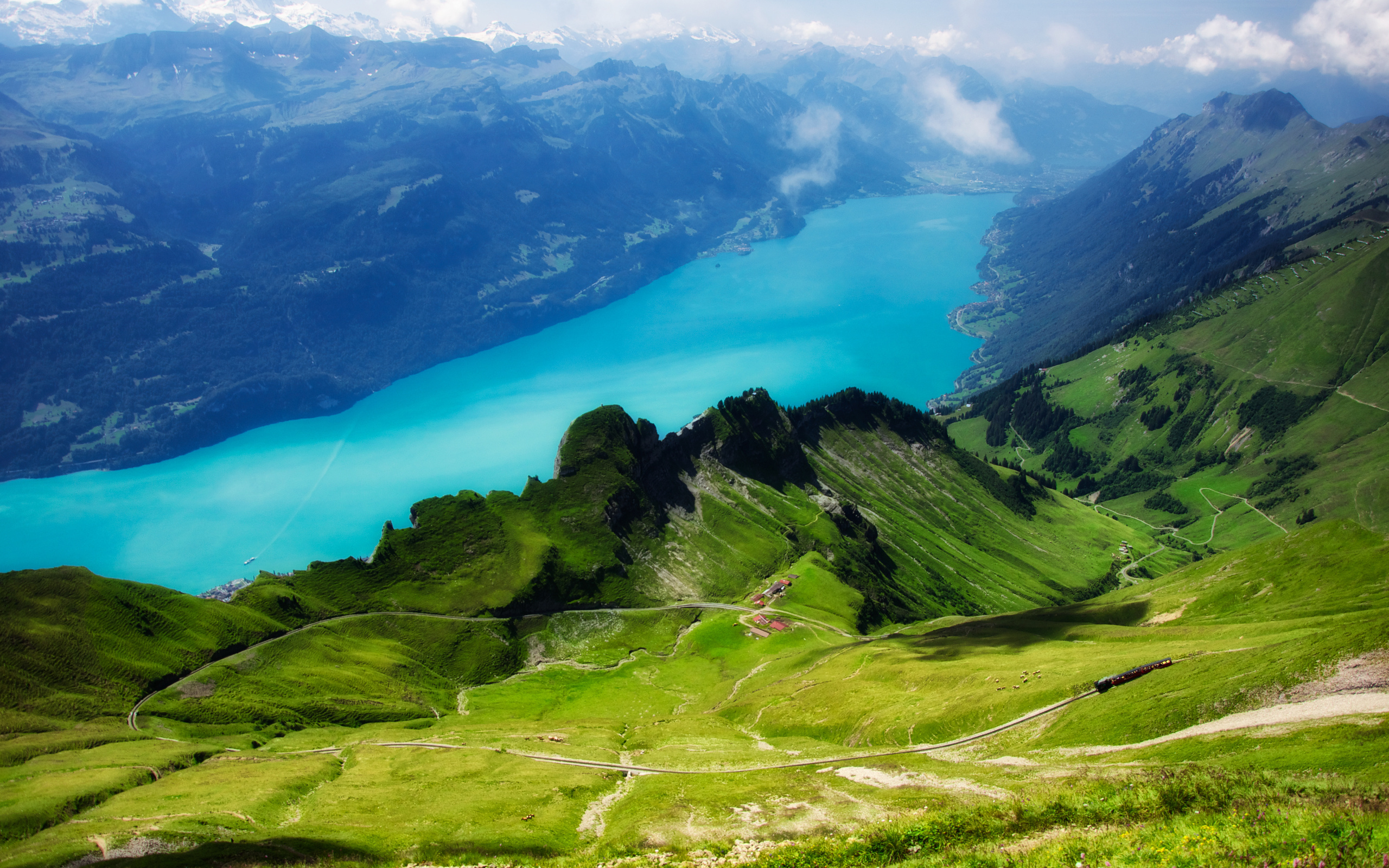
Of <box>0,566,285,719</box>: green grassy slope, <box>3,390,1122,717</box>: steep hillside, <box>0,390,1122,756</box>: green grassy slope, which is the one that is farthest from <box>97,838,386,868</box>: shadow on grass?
<box>3,390,1122,717</box>: steep hillside

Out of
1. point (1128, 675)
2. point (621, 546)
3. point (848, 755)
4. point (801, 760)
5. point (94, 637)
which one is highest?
point (94, 637)

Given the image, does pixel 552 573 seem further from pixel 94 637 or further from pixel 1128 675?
pixel 1128 675

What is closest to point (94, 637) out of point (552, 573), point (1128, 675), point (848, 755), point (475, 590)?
point (475, 590)

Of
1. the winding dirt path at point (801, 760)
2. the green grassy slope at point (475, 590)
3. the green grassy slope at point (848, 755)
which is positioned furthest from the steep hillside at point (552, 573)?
the winding dirt path at point (801, 760)

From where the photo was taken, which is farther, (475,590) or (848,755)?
(475,590)

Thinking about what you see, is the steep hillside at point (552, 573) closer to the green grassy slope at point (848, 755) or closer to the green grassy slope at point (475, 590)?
the green grassy slope at point (475, 590)

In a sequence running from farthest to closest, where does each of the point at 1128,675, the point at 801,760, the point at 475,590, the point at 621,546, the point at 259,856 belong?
the point at 621,546 < the point at 475,590 < the point at 1128,675 < the point at 801,760 < the point at 259,856

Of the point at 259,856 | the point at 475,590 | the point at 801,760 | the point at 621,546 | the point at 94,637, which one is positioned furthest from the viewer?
the point at 621,546

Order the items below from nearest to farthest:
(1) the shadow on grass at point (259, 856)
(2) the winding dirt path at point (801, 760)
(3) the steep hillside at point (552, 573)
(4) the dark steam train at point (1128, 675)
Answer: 1. (1) the shadow on grass at point (259, 856)
2. (2) the winding dirt path at point (801, 760)
3. (4) the dark steam train at point (1128, 675)
4. (3) the steep hillside at point (552, 573)

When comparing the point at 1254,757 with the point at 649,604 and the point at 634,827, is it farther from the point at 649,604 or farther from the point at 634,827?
the point at 649,604
